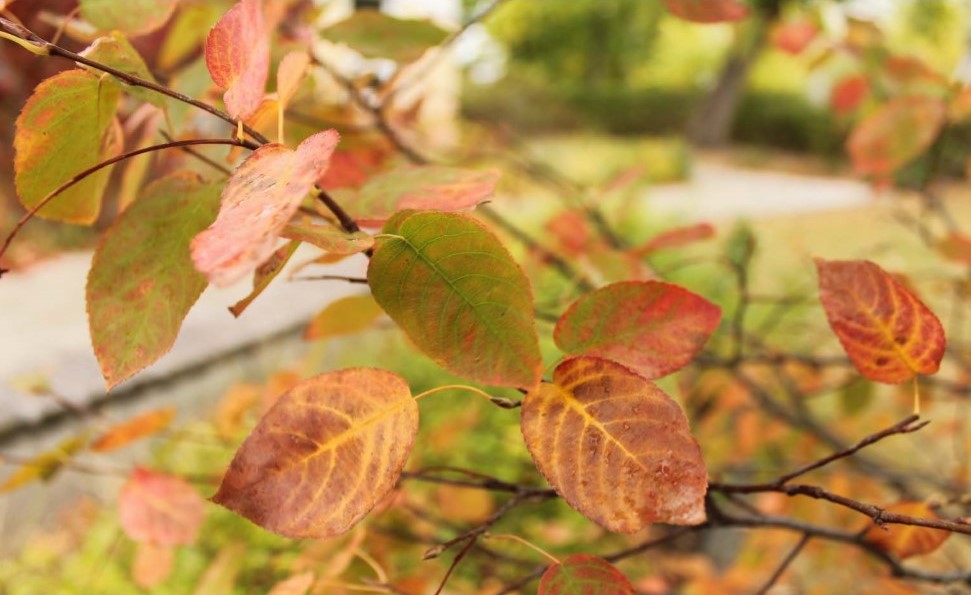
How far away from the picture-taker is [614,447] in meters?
0.25

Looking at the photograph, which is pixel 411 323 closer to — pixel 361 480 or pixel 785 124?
pixel 361 480

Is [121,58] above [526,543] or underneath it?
above

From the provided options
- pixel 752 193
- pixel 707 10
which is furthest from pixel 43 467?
pixel 752 193

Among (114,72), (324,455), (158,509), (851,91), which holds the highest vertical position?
(114,72)

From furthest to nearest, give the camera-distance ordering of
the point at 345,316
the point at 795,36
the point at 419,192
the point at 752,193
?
the point at 752,193
the point at 795,36
the point at 345,316
the point at 419,192

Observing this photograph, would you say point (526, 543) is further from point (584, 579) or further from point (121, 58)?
point (121, 58)

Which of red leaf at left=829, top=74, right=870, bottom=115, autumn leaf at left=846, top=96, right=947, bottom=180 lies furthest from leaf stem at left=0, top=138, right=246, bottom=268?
red leaf at left=829, top=74, right=870, bottom=115

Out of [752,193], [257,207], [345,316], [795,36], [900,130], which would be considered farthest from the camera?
[752,193]

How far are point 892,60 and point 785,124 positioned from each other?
1426 centimetres

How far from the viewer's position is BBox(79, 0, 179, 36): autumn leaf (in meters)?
0.37

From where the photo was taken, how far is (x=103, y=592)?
1.32m

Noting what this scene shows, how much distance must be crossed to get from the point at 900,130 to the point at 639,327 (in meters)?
0.55

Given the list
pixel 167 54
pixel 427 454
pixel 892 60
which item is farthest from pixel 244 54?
pixel 427 454

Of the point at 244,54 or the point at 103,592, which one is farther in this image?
the point at 103,592
